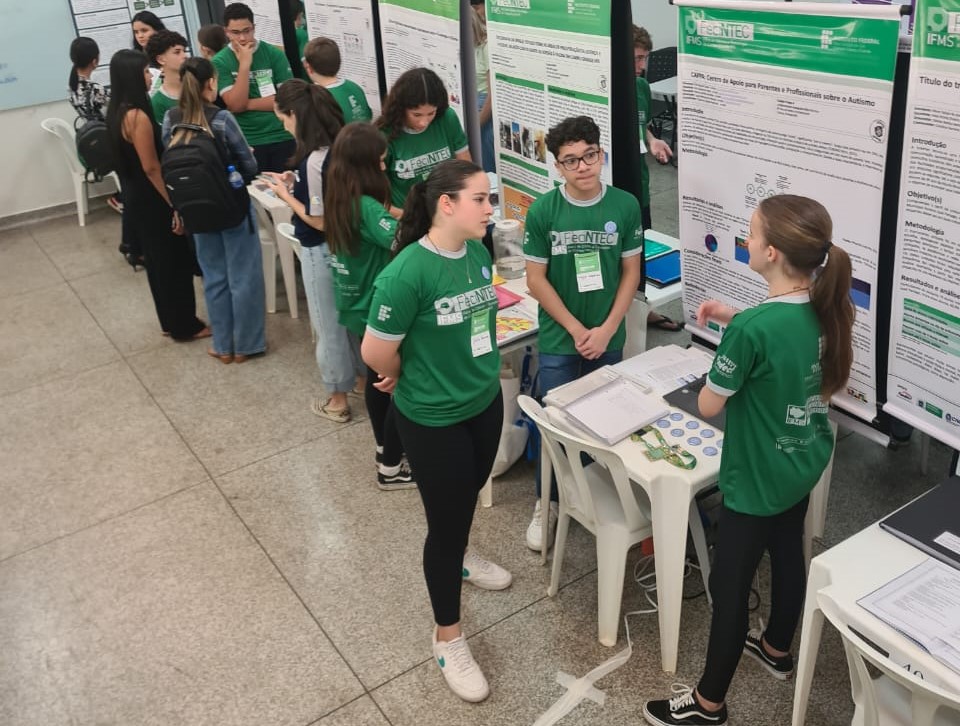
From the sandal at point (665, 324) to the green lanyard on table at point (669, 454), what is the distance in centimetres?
214

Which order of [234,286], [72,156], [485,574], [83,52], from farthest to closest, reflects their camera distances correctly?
[72,156], [83,52], [234,286], [485,574]

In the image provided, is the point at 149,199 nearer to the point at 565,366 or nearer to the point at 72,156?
the point at 565,366

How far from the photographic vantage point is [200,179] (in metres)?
4.00

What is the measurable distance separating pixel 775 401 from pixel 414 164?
2119 millimetres

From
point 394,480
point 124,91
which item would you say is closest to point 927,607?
point 394,480

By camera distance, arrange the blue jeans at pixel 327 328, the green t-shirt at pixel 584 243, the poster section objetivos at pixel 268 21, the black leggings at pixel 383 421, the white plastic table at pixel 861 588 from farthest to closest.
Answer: the poster section objetivos at pixel 268 21, the blue jeans at pixel 327 328, the black leggings at pixel 383 421, the green t-shirt at pixel 584 243, the white plastic table at pixel 861 588

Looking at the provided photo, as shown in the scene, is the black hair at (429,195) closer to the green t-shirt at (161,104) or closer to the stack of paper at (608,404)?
the stack of paper at (608,404)

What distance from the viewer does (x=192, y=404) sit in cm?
434

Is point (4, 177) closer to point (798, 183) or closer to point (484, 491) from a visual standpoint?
point (484, 491)

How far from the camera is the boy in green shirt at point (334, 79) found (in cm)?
431

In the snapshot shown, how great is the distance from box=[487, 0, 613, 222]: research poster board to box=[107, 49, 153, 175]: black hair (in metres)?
1.71

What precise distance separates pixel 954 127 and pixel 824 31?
1.41 ft

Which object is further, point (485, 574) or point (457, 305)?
point (485, 574)

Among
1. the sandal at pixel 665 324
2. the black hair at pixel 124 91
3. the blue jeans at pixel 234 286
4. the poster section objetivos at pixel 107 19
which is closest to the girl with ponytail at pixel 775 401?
the sandal at pixel 665 324
